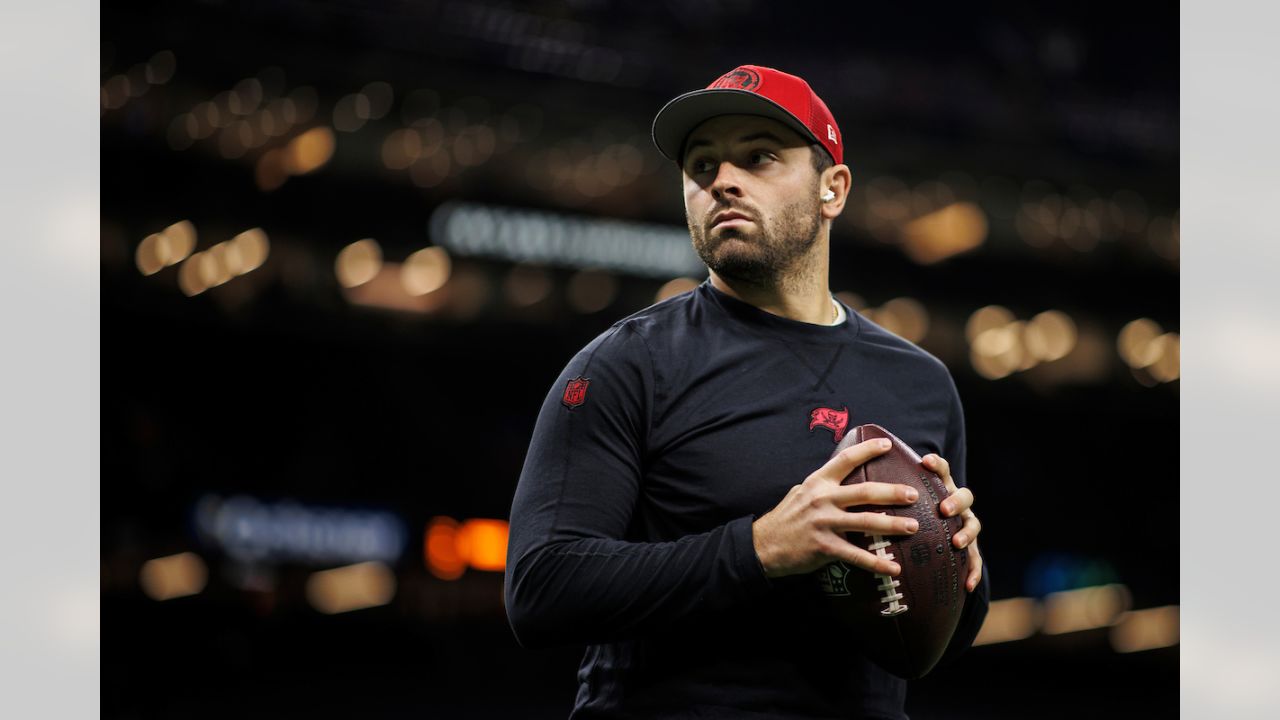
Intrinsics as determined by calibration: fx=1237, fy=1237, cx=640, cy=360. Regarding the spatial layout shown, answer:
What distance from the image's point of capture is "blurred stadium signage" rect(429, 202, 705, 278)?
1462 cm

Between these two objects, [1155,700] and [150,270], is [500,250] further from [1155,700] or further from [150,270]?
[1155,700]

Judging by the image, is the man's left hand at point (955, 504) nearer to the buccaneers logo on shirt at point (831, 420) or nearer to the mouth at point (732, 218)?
the buccaneers logo on shirt at point (831, 420)

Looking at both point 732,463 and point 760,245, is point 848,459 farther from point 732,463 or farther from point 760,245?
point 760,245

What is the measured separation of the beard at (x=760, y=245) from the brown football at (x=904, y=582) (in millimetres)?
407

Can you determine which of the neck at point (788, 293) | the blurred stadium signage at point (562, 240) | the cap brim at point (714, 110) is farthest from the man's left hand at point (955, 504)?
the blurred stadium signage at point (562, 240)

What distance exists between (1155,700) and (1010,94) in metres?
7.01

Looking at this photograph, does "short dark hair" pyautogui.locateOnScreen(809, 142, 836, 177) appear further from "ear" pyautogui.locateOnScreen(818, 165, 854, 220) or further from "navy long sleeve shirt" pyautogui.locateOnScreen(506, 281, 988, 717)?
"navy long sleeve shirt" pyautogui.locateOnScreen(506, 281, 988, 717)

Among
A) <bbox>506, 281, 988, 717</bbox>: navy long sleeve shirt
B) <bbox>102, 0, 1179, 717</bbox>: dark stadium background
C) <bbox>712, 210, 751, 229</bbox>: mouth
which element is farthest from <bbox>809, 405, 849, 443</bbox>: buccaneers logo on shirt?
<bbox>102, 0, 1179, 717</bbox>: dark stadium background

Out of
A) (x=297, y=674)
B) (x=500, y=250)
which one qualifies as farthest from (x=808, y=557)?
(x=500, y=250)

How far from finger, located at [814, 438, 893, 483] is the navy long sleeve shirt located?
151 millimetres

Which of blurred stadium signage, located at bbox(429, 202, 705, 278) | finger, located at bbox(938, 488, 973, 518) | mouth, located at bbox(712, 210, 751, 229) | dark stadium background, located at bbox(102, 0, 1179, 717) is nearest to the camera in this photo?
finger, located at bbox(938, 488, 973, 518)

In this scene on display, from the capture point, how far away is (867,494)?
76.0 inches

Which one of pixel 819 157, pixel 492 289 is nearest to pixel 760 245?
pixel 819 157

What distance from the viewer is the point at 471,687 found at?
13109mm
